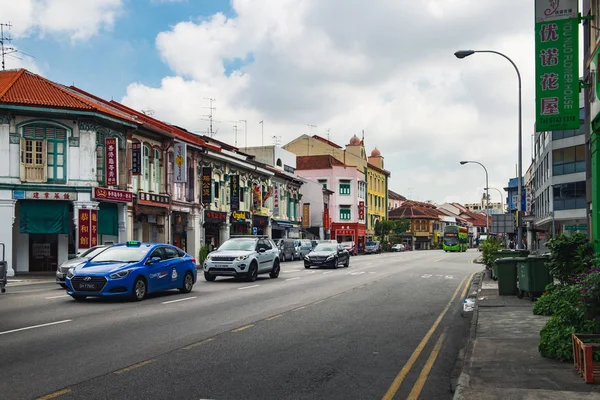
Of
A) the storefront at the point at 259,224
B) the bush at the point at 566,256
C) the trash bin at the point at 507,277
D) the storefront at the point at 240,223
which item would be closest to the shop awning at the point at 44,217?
the storefront at the point at 240,223

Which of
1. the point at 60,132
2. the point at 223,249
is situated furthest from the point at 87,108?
the point at 223,249

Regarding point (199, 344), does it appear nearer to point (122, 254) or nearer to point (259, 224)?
point (122, 254)

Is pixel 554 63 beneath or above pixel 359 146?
beneath

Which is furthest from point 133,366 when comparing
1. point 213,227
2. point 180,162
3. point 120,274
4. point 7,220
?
point 213,227

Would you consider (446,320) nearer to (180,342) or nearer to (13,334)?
(180,342)

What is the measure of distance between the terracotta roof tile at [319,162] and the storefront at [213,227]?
4397 cm

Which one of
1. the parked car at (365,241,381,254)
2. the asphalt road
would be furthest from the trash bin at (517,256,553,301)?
the parked car at (365,241,381,254)

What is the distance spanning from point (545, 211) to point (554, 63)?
4438cm

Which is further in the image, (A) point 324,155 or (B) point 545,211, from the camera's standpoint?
(A) point 324,155

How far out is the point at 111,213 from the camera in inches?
1318

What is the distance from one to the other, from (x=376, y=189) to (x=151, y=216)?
7274 cm

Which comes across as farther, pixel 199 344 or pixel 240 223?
pixel 240 223

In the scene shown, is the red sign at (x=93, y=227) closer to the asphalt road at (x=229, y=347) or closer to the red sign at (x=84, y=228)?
the red sign at (x=84, y=228)

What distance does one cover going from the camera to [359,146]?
99625 millimetres
